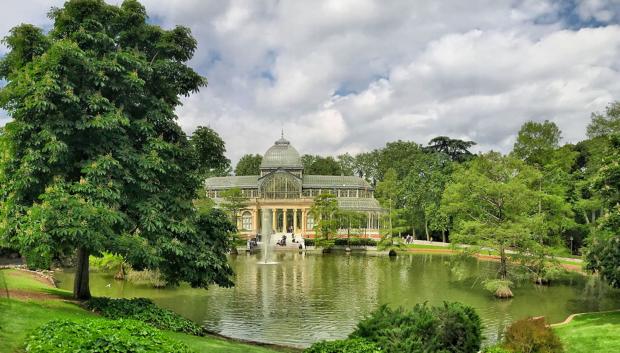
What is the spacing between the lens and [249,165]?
94.3 meters

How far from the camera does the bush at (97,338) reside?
6.55 meters

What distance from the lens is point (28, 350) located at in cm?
734

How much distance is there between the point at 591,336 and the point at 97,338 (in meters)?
12.8

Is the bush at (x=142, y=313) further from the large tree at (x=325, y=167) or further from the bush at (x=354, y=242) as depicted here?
the large tree at (x=325, y=167)

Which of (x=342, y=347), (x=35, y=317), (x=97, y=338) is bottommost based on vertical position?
(x=342, y=347)

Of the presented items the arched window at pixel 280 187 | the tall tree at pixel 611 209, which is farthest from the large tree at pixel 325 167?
the tall tree at pixel 611 209

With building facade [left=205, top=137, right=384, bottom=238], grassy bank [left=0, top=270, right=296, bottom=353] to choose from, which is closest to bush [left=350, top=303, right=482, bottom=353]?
grassy bank [left=0, top=270, right=296, bottom=353]

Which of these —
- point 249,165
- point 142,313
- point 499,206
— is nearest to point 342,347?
point 142,313

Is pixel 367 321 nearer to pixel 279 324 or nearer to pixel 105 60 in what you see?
pixel 279 324

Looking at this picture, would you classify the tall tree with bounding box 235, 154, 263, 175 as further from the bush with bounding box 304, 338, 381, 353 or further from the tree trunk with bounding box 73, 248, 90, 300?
the bush with bounding box 304, 338, 381, 353

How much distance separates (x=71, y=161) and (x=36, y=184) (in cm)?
111

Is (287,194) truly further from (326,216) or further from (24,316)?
(24,316)

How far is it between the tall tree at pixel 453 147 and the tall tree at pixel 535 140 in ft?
86.8

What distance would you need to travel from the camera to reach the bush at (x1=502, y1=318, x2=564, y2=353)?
1066 centimetres
